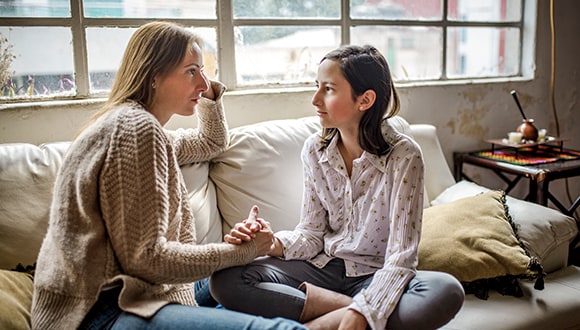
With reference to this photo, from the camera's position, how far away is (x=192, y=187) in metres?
1.92

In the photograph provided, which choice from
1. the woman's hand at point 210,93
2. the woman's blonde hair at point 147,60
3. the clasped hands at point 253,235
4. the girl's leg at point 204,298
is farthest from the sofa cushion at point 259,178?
the woman's blonde hair at point 147,60

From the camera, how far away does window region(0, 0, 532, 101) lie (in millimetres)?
2051

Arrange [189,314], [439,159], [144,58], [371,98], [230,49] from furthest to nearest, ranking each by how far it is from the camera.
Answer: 1. [439,159]
2. [230,49]
3. [371,98]
4. [144,58]
5. [189,314]

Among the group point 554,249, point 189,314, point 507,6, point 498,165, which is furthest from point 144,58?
point 507,6

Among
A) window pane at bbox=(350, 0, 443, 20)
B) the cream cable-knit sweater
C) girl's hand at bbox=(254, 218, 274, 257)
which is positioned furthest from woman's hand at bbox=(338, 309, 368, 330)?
window pane at bbox=(350, 0, 443, 20)

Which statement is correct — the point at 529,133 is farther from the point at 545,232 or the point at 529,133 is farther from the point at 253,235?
the point at 253,235

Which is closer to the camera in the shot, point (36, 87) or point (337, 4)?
point (36, 87)

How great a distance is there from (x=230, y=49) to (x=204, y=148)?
56cm

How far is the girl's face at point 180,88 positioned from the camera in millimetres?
1492

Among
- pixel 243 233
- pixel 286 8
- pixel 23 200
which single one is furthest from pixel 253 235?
pixel 286 8

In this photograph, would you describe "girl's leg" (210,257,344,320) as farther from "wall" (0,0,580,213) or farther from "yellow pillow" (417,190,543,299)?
"wall" (0,0,580,213)

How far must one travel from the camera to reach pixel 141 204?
4.12ft

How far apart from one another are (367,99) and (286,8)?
3.02 feet

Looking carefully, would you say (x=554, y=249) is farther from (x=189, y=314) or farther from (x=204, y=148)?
(x=189, y=314)
